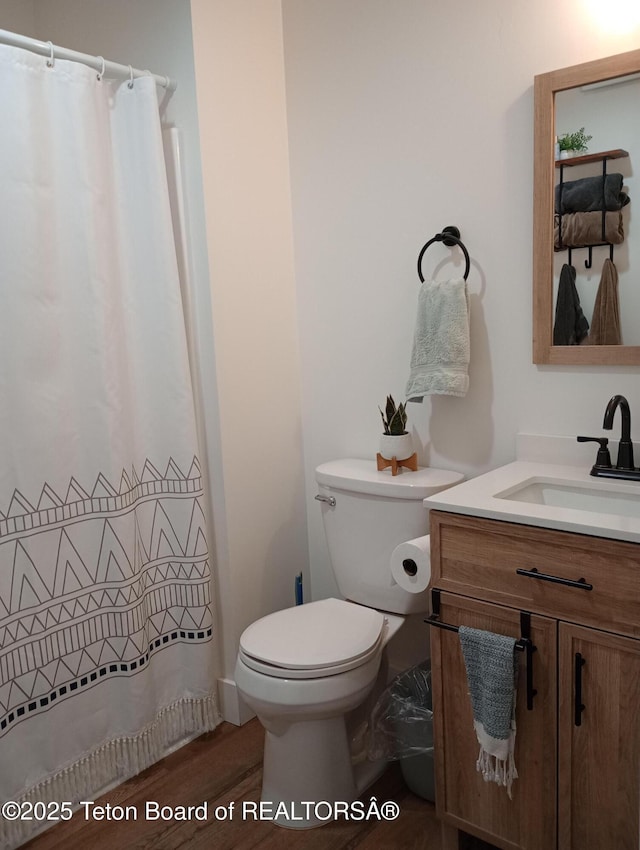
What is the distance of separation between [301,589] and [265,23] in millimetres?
1823

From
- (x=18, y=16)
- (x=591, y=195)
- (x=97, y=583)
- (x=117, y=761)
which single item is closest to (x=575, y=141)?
(x=591, y=195)

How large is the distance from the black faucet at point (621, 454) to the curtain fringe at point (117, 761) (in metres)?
1.33

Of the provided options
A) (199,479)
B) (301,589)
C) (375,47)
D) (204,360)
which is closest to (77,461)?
(199,479)

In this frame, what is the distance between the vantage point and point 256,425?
237cm

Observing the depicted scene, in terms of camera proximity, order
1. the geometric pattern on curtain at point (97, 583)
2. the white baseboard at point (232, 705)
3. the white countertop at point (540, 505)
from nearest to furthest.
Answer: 1. the white countertop at point (540, 505)
2. the geometric pattern on curtain at point (97, 583)
3. the white baseboard at point (232, 705)

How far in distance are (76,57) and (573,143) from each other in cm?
127

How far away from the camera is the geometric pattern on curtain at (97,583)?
1802mm

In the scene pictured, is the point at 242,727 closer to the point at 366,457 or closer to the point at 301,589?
the point at 301,589

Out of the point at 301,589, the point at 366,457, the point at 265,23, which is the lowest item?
the point at 301,589

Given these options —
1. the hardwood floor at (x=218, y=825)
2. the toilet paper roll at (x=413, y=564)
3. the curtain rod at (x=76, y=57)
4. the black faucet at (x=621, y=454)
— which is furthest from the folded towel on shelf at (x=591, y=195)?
the hardwood floor at (x=218, y=825)

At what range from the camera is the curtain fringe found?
1856 mm

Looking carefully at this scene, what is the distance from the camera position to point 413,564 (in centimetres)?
176

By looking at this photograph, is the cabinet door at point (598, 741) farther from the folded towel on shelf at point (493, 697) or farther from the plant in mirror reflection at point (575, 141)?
the plant in mirror reflection at point (575, 141)

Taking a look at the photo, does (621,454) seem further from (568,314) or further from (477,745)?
(477,745)
